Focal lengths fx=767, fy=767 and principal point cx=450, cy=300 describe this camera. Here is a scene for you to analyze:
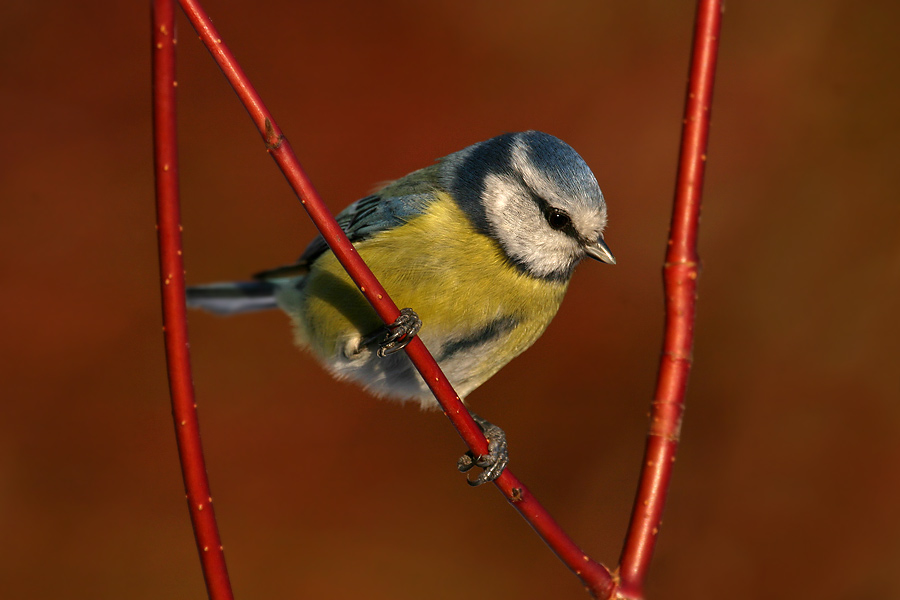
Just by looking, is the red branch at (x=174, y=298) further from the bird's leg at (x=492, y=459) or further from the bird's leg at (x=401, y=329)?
the bird's leg at (x=492, y=459)

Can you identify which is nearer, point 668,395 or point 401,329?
point 668,395

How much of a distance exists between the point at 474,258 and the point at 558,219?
191 millimetres

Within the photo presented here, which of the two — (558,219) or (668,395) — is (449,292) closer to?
(558,219)

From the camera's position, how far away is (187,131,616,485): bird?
1.51 m

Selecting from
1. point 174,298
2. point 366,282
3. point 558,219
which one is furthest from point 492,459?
point 174,298

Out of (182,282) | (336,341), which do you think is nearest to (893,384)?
(336,341)

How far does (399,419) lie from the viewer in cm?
303

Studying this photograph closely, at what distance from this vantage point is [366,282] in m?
0.91

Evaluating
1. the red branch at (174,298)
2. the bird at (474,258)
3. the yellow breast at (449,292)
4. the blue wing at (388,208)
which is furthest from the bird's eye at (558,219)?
the red branch at (174,298)

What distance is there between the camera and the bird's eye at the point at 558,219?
1.54m

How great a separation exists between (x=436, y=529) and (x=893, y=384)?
174cm

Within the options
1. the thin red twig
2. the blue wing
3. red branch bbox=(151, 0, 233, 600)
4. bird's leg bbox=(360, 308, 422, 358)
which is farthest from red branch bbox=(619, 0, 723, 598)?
the blue wing

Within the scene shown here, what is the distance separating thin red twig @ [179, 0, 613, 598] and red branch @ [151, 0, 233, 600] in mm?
52

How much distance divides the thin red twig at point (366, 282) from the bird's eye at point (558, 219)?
62 cm
